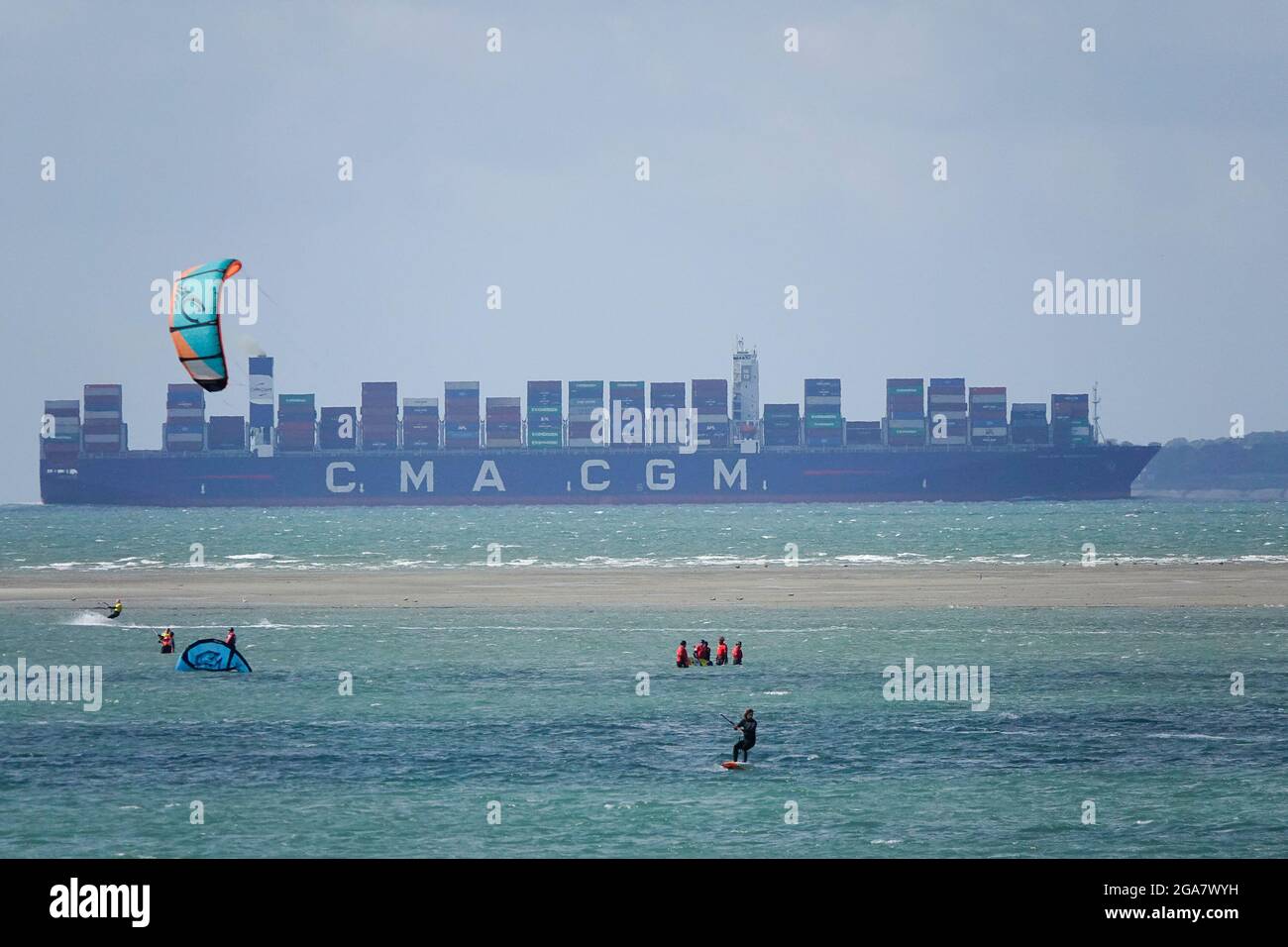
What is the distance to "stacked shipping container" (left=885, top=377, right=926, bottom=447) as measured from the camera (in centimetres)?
18300

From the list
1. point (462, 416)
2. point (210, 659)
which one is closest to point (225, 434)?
point (462, 416)

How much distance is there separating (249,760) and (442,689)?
847 centimetres

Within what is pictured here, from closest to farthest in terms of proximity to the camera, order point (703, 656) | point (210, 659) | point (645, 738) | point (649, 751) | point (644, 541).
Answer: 1. point (649, 751)
2. point (645, 738)
3. point (703, 656)
4. point (210, 659)
5. point (644, 541)

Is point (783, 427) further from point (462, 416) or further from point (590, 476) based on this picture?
point (462, 416)

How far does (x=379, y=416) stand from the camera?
187125 millimetres

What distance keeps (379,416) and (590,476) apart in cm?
2713

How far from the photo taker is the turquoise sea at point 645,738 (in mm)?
21594

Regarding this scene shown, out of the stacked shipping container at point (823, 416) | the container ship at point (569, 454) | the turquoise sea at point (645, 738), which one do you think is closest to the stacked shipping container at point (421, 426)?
the container ship at point (569, 454)

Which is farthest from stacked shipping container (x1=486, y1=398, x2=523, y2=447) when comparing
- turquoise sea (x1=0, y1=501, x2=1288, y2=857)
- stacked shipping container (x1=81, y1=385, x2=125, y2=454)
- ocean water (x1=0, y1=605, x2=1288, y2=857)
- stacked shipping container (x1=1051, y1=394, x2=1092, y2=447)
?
ocean water (x1=0, y1=605, x2=1288, y2=857)

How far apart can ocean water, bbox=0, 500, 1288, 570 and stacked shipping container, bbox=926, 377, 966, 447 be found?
2436 centimetres

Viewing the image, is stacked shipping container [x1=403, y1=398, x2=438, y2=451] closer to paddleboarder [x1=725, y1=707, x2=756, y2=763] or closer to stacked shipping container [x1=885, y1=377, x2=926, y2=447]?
stacked shipping container [x1=885, y1=377, x2=926, y2=447]
